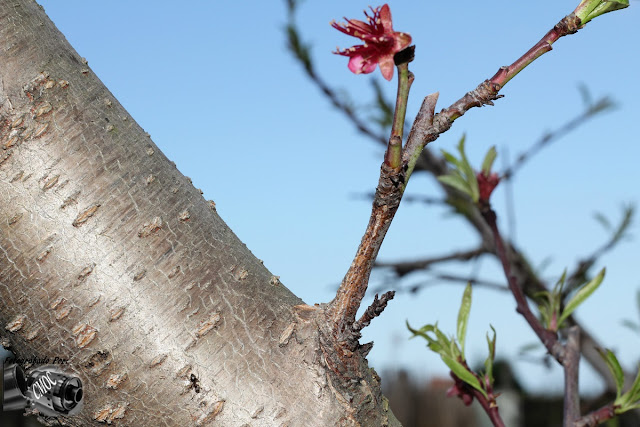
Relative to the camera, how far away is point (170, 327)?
76 cm

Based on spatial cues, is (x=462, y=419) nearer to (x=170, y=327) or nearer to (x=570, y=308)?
(x=570, y=308)

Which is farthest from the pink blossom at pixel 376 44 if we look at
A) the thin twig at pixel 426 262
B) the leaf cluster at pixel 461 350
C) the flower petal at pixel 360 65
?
the thin twig at pixel 426 262

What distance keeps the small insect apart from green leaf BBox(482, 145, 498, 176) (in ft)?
2.65

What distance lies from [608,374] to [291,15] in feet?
4.31

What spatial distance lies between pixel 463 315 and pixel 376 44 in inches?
27.1

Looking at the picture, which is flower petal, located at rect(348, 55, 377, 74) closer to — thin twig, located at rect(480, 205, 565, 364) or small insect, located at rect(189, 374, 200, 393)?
small insect, located at rect(189, 374, 200, 393)

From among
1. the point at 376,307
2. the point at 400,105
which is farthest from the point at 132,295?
the point at 400,105

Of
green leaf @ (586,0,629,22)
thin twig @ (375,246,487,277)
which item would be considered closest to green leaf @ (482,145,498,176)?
thin twig @ (375,246,487,277)

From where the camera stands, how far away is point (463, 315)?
118cm

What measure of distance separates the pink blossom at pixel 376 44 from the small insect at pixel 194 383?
0.43 meters

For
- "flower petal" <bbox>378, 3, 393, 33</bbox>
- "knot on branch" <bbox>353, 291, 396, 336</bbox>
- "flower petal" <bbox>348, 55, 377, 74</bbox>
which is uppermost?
"flower petal" <bbox>378, 3, 393, 33</bbox>

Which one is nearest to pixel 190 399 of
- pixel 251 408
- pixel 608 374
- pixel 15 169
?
pixel 251 408

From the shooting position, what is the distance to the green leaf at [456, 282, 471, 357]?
1.15 m

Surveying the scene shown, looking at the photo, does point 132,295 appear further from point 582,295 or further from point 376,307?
point 582,295
